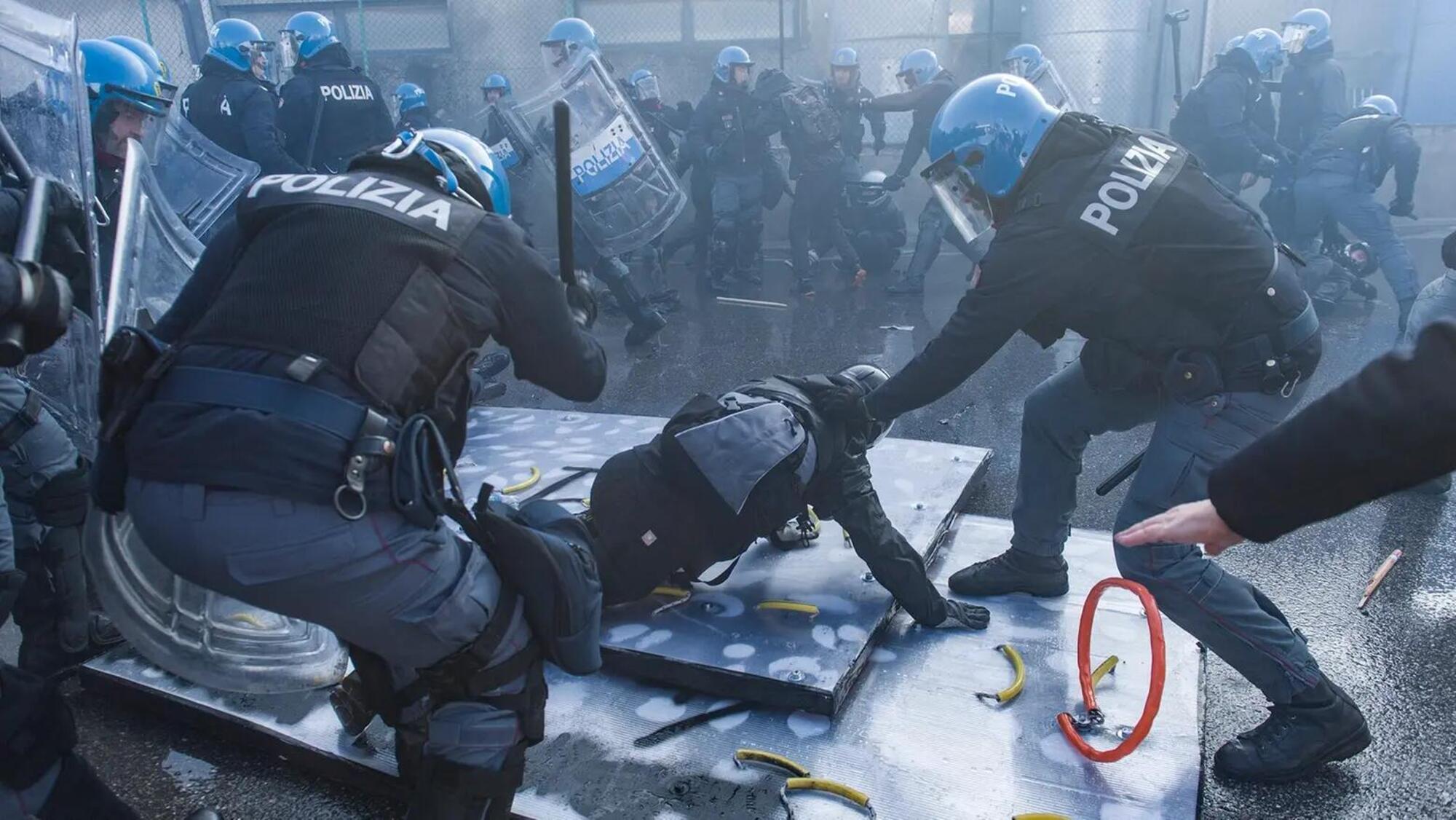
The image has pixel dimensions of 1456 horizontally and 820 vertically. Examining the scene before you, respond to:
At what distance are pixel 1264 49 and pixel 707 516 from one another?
762 centimetres

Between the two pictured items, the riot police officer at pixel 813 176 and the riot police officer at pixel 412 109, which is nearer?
the riot police officer at pixel 813 176

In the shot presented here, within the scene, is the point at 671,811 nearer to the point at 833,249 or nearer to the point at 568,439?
the point at 568,439

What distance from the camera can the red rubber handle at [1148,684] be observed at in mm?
2236

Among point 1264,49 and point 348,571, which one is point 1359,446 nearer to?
point 348,571

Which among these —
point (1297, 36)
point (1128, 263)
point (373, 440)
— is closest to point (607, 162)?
point (1128, 263)

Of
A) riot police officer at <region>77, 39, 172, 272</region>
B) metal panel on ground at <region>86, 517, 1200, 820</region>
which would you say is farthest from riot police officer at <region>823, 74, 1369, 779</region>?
riot police officer at <region>77, 39, 172, 272</region>

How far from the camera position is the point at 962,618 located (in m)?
2.96

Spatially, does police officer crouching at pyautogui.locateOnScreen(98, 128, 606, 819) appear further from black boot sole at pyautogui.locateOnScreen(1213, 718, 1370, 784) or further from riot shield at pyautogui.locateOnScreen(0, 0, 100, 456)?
black boot sole at pyautogui.locateOnScreen(1213, 718, 1370, 784)

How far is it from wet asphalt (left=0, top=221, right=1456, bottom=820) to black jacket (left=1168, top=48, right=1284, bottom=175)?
6.72ft

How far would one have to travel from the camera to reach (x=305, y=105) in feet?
22.6

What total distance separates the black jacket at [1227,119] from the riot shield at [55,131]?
7275 millimetres

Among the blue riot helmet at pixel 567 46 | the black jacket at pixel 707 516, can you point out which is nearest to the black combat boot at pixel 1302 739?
the black jacket at pixel 707 516

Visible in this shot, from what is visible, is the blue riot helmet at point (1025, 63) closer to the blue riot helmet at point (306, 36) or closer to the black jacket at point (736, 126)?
the black jacket at point (736, 126)

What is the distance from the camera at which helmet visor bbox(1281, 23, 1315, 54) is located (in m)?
7.84
